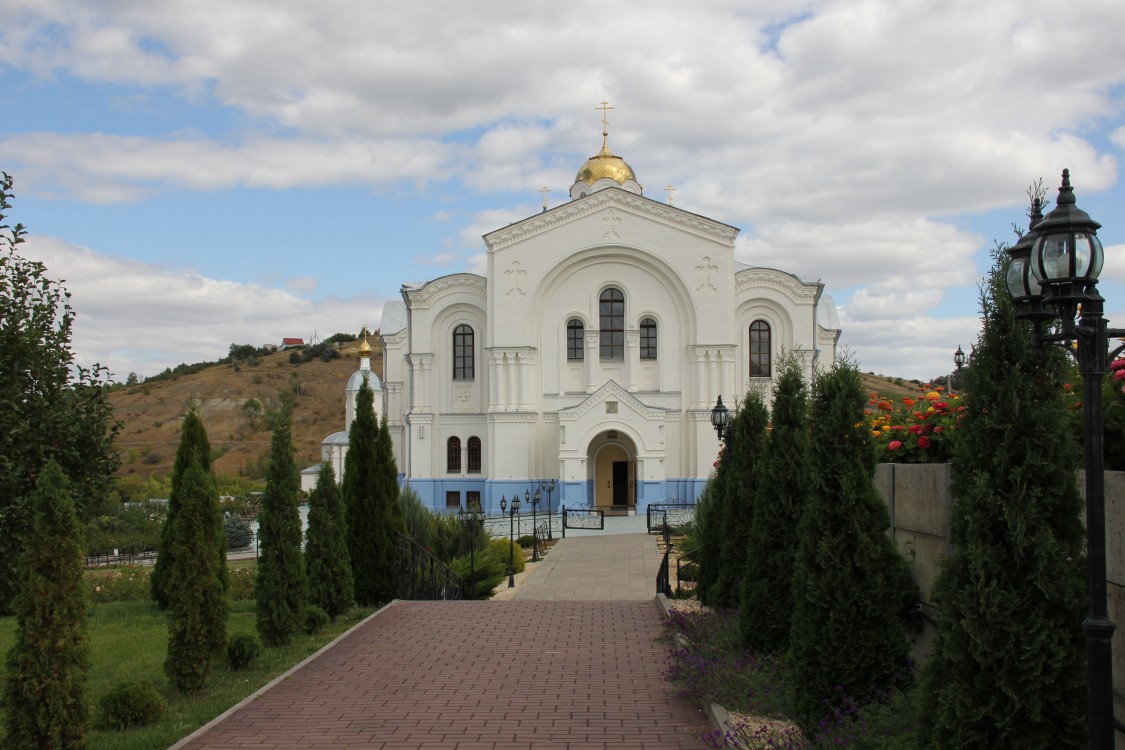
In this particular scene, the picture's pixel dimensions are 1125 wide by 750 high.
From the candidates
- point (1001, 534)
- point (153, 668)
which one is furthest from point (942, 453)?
point (153, 668)

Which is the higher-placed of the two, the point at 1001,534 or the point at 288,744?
the point at 1001,534

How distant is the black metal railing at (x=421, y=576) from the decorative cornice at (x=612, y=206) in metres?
21.6

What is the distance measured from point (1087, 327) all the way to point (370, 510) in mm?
12088

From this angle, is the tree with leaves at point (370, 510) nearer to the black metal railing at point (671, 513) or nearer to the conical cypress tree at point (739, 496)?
the conical cypress tree at point (739, 496)

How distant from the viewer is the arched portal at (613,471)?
122 feet

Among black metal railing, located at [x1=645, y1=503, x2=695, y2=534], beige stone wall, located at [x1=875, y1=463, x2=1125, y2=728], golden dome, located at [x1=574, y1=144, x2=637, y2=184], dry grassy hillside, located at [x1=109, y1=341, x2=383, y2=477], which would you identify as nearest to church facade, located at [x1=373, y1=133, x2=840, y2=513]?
black metal railing, located at [x1=645, y1=503, x2=695, y2=534]

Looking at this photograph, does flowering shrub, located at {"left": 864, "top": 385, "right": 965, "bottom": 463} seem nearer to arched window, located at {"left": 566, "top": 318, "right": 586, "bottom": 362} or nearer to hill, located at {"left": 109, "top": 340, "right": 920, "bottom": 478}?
arched window, located at {"left": 566, "top": 318, "right": 586, "bottom": 362}

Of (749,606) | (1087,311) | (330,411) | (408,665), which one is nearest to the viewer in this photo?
(1087,311)

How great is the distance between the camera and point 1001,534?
15.9ft

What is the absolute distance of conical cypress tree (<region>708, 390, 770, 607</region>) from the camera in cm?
1168

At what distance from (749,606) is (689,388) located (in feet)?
89.8

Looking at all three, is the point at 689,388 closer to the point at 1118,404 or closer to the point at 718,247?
the point at 718,247

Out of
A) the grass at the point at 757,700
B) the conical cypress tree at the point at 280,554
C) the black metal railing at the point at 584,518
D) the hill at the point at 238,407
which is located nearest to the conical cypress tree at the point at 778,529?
the grass at the point at 757,700

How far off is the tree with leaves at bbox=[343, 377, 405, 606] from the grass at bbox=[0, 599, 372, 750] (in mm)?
594
